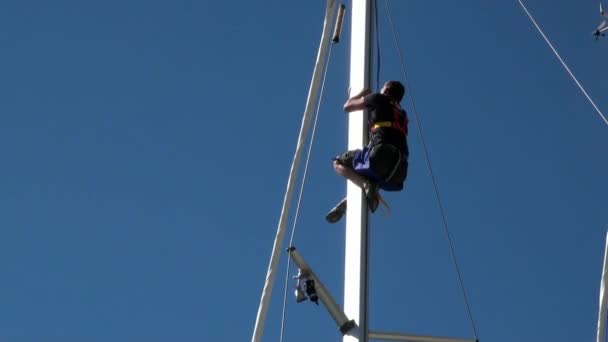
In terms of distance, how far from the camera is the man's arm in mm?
10375

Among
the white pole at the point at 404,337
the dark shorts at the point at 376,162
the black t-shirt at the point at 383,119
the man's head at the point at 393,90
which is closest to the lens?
the white pole at the point at 404,337

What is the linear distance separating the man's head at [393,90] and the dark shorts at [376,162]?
704 millimetres

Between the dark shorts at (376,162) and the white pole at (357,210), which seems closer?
the white pole at (357,210)

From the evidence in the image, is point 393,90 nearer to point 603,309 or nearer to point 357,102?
point 357,102

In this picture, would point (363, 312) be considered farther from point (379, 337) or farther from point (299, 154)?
point (299, 154)

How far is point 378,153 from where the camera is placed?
10.1 meters

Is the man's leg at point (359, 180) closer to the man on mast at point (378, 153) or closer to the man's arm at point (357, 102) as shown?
the man on mast at point (378, 153)

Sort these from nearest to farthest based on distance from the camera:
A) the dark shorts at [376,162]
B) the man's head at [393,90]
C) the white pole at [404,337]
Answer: the white pole at [404,337]
the dark shorts at [376,162]
the man's head at [393,90]

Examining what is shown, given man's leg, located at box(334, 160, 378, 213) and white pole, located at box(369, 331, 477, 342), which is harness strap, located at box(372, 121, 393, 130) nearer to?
man's leg, located at box(334, 160, 378, 213)

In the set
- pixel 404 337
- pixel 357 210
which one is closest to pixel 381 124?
pixel 357 210

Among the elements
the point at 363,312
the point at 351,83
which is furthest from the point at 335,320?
the point at 351,83

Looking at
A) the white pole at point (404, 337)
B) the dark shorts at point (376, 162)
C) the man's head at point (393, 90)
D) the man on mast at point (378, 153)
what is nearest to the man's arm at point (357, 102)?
the man on mast at point (378, 153)

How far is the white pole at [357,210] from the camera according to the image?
9344 mm

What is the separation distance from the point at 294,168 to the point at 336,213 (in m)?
1.33
